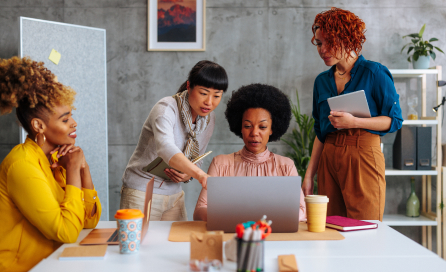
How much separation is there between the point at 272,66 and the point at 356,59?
1542 millimetres

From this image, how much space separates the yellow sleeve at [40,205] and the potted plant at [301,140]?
2281 millimetres

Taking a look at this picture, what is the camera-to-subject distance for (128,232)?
1.11 m

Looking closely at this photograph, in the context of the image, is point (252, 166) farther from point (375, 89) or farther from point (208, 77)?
point (375, 89)

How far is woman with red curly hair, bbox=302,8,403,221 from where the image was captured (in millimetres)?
1892

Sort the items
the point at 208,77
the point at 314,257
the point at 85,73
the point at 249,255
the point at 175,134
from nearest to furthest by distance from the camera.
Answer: the point at 249,255 → the point at 314,257 → the point at 208,77 → the point at 175,134 → the point at 85,73

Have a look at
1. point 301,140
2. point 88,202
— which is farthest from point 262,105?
point 301,140

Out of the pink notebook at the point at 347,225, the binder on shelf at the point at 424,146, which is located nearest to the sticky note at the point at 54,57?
the pink notebook at the point at 347,225

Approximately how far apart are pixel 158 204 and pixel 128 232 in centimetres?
92

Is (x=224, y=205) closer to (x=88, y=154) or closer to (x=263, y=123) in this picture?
(x=263, y=123)

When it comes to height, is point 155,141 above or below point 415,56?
below

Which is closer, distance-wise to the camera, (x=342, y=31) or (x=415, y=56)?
(x=342, y=31)

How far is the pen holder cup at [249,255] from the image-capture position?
3.02 feet

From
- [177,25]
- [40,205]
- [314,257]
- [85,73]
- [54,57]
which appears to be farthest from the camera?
[177,25]

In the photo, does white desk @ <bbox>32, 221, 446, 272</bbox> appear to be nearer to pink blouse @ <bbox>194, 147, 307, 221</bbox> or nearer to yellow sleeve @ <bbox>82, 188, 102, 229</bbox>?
yellow sleeve @ <bbox>82, 188, 102, 229</bbox>
